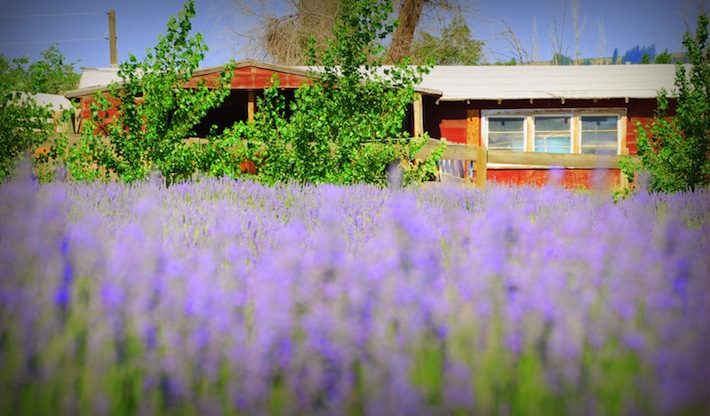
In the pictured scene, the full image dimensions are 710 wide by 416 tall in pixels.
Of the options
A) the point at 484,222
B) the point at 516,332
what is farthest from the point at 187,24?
the point at 516,332

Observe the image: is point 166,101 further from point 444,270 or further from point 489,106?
point 489,106

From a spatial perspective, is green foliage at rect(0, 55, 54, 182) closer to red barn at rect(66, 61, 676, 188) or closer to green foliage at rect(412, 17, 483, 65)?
red barn at rect(66, 61, 676, 188)

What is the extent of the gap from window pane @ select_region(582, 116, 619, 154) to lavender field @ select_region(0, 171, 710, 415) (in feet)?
58.1

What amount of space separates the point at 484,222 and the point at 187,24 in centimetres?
659

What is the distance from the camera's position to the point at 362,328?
1.66 m

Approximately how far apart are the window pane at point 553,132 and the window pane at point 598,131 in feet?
1.67

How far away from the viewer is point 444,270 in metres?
2.25

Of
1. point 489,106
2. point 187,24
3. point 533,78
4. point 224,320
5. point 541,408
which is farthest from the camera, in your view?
point 533,78

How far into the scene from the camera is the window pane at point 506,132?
19.2 m

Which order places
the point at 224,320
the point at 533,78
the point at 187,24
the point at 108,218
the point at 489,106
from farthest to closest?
the point at 533,78 < the point at 489,106 < the point at 187,24 < the point at 108,218 < the point at 224,320

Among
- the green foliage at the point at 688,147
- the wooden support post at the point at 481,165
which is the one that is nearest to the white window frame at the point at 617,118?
the green foliage at the point at 688,147

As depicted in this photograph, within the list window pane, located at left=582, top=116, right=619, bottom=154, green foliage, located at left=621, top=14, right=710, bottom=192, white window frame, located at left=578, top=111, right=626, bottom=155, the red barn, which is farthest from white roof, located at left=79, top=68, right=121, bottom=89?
green foliage, located at left=621, top=14, right=710, bottom=192

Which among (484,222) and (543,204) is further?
(543,204)

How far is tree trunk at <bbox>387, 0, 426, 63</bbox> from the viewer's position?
28.0m
